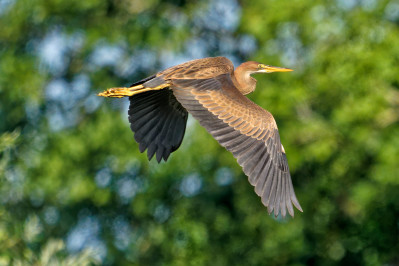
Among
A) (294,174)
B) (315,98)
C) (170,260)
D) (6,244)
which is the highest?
(6,244)

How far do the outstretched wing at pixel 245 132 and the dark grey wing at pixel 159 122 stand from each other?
82 cm

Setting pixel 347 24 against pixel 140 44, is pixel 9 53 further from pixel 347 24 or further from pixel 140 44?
pixel 347 24

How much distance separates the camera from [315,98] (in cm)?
2073

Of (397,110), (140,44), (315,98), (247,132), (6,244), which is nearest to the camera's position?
(247,132)

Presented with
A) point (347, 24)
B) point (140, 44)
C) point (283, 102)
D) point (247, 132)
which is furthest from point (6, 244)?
point (140, 44)

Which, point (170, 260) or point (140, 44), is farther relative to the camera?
point (140, 44)

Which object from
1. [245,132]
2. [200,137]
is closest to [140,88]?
[245,132]

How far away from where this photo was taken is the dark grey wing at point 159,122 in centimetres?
975

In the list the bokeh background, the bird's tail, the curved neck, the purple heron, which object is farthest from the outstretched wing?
the bokeh background

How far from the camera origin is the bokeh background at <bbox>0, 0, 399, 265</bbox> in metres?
19.6

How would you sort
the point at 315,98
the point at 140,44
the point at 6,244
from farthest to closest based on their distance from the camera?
1. the point at 140,44
2. the point at 315,98
3. the point at 6,244

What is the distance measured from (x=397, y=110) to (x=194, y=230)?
466 centimetres

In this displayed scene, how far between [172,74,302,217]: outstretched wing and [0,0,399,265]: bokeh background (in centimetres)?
960

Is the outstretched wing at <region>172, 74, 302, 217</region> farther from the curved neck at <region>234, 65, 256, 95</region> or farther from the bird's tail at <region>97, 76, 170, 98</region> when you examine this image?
the curved neck at <region>234, 65, 256, 95</region>
